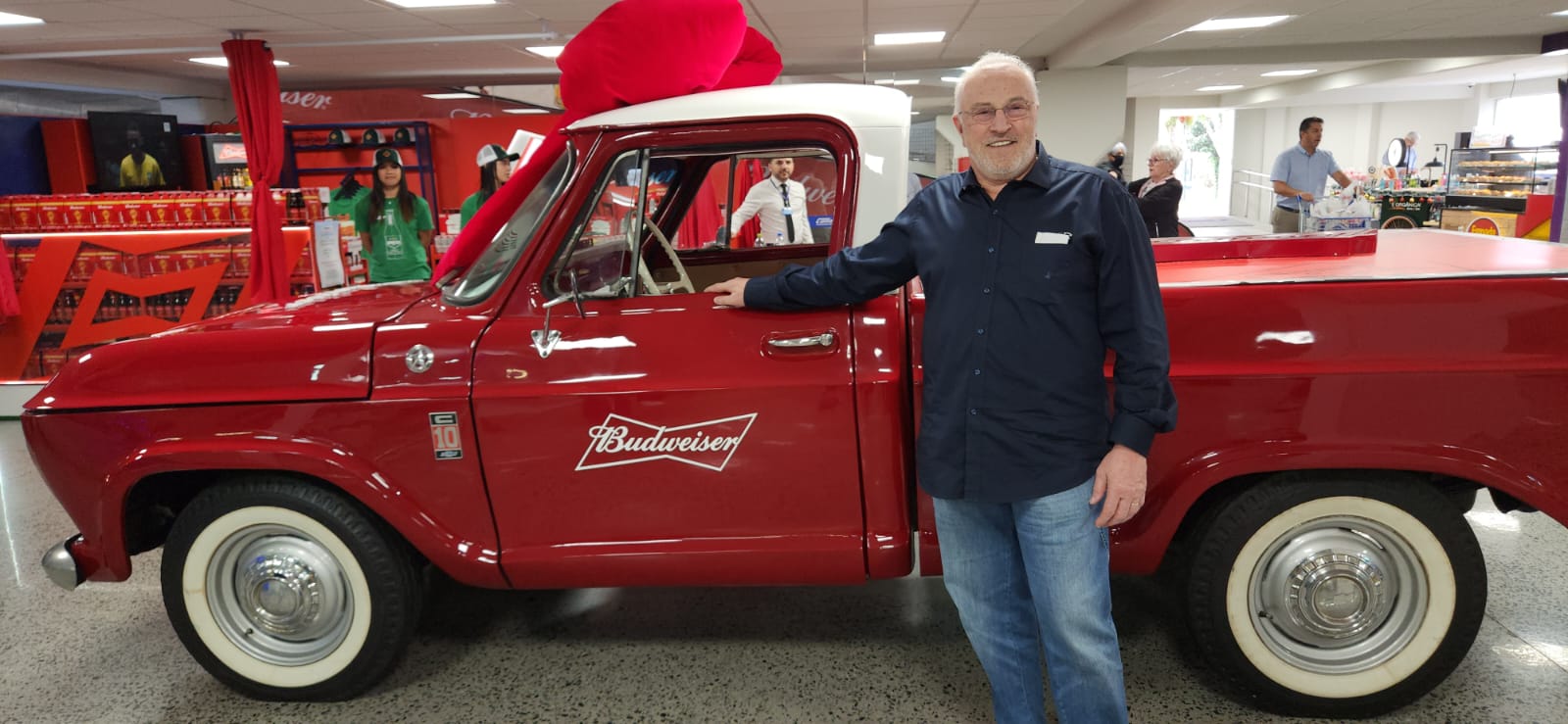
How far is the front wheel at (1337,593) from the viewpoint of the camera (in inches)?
99.3

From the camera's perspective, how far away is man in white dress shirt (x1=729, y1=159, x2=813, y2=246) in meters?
4.96

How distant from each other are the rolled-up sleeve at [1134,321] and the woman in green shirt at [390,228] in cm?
558

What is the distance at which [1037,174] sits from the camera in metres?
2.04

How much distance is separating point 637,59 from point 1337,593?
243cm

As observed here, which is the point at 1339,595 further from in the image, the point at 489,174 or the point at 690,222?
the point at 489,174

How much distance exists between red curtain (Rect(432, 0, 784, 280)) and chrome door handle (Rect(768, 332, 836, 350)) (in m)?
0.81

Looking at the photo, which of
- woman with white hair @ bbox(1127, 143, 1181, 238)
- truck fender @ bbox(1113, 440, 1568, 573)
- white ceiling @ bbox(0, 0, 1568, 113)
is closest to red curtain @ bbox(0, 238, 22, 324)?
white ceiling @ bbox(0, 0, 1568, 113)

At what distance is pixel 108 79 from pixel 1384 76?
21.9 meters

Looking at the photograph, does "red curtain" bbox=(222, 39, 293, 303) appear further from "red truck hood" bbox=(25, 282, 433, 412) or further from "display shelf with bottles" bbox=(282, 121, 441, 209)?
"red truck hood" bbox=(25, 282, 433, 412)

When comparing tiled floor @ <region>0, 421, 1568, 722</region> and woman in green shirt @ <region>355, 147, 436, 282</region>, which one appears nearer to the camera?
tiled floor @ <region>0, 421, 1568, 722</region>

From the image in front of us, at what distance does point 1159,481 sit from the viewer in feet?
8.19

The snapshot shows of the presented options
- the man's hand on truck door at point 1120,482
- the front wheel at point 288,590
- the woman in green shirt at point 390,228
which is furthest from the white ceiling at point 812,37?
the man's hand on truck door at point 1120,482

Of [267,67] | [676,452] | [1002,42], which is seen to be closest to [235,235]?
[267,67]

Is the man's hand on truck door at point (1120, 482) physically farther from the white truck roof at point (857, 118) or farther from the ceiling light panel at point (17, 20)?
the ceiling light panel at point (17, 20)
